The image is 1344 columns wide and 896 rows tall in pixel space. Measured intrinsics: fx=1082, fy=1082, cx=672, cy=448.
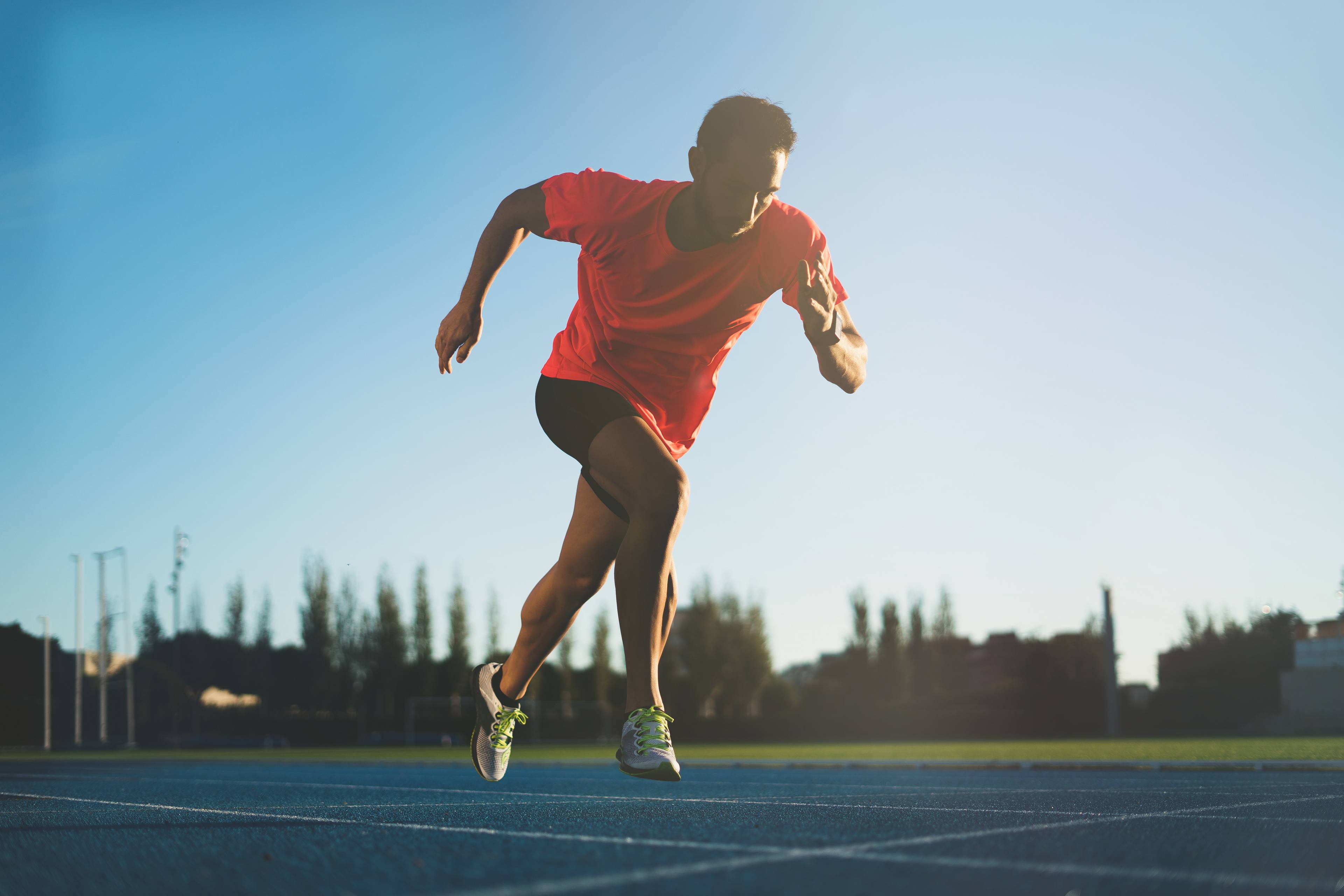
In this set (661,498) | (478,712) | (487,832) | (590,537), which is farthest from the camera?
(478,712)

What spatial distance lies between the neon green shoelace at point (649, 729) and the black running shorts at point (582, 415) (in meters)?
0.56

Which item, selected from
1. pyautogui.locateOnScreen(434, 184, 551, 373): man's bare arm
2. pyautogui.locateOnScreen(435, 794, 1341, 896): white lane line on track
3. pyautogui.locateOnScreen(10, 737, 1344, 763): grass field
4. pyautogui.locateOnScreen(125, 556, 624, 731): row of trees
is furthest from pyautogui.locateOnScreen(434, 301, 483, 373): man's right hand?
pyautogui.locateOnScreen(125, 556, 624, 731): row of trees

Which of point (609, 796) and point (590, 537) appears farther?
point (609, 796)

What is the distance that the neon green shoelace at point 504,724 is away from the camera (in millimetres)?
3787

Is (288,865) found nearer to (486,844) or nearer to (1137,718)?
(486,844)

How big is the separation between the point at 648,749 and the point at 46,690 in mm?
42760

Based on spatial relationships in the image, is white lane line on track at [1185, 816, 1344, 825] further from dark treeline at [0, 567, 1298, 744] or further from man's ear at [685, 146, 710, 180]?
dark treeline at [0, 567, 1298, 744]

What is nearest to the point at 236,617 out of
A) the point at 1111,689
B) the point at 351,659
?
the point at 351,659

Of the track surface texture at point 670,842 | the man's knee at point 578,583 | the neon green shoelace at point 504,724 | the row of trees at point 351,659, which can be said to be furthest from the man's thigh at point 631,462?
the row of trees at point 351,659

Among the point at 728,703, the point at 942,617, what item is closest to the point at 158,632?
the point at 728,703

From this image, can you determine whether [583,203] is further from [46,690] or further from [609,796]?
[46,690]

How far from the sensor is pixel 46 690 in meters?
38.5

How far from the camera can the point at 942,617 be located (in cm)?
6041

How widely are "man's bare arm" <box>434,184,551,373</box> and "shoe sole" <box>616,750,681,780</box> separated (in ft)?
4.72
